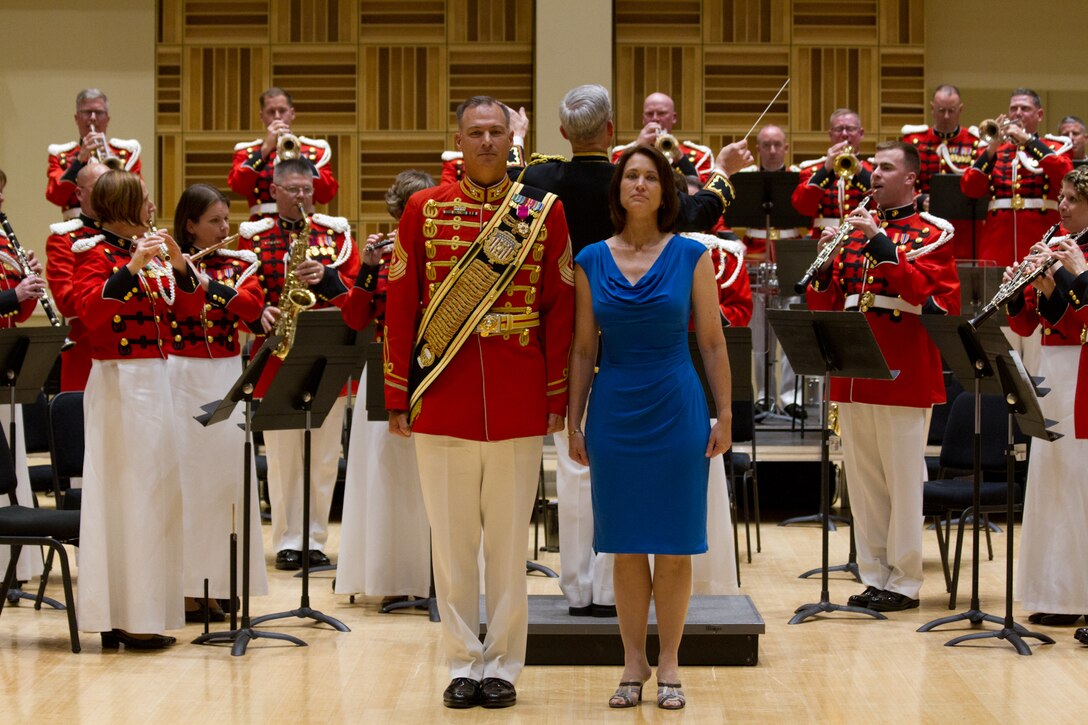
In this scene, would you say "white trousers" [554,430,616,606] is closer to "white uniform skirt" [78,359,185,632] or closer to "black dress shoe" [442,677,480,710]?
"black dress shoe" [442,677,480,710]

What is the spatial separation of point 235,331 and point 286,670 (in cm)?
153

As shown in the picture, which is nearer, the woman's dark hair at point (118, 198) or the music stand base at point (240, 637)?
the music stand base at point (240, 637)

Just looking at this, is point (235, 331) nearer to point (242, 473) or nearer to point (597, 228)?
point (242, 473)

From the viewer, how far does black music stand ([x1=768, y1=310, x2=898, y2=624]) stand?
521 centimetres

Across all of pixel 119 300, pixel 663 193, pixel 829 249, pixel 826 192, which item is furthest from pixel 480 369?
pixel 826 192

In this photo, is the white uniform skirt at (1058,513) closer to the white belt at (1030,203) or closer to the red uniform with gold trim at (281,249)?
the red uniform with gold trim at (281,249)

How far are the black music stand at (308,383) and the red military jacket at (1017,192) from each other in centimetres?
522

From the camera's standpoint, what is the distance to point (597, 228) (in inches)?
189

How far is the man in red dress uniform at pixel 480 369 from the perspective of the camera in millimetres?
4133

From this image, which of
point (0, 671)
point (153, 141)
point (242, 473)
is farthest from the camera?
point (153, 141)

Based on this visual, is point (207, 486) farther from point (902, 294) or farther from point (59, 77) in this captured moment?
point (59, 77)

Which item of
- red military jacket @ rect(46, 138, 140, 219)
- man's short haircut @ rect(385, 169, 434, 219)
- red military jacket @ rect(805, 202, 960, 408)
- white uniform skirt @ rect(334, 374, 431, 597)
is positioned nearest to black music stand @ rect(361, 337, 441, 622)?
white uniform skirt @ rect(334, 374, 431, 597)

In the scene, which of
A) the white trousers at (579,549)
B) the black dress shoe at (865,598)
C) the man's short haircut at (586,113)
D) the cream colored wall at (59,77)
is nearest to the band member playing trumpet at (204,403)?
the white trousers at (579,549)

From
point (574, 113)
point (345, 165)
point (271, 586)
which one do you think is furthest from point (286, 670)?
point (345, 165)
